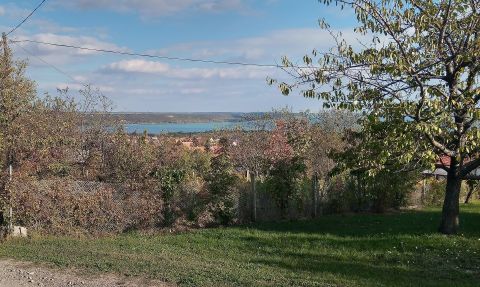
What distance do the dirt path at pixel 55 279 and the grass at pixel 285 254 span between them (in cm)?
34

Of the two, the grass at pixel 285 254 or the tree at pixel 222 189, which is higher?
the tree at pixel 222 189

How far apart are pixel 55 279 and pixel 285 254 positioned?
4777 millimetres

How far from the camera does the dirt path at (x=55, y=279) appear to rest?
26.3 feet

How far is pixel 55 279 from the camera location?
332 inches

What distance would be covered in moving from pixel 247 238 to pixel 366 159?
3990 mm

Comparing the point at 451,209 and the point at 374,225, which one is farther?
the point at 374,225

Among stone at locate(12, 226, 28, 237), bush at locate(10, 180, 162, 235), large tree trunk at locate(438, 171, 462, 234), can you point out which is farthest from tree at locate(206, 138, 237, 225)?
large tree trunk at locate(438, 171, 462, 234)

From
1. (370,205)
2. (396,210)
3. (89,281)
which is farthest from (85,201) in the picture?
(396,210)

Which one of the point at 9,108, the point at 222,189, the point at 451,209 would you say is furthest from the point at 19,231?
the point at 451,209

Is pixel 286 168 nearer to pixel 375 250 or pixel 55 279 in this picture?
pixel 375 250

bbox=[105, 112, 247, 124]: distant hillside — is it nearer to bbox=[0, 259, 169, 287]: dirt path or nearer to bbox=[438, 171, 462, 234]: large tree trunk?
bbox=[438, 171, 462, 234]: large tree trunk

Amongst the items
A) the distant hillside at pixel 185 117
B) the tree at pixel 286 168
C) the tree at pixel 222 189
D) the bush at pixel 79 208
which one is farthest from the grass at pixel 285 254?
the distant hillside at pixel 185 117

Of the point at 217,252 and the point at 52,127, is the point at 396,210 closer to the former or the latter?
the point at 217,252

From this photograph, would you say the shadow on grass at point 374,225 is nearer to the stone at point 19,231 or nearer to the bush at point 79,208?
the bush at point 79,208
